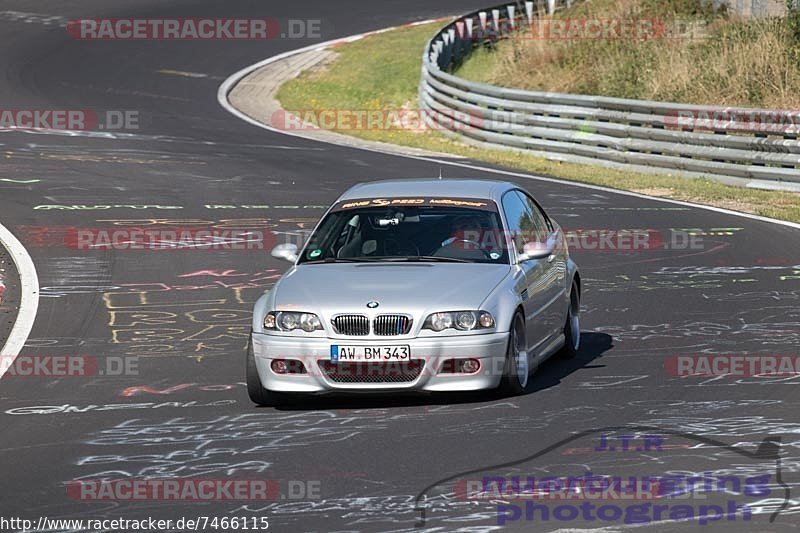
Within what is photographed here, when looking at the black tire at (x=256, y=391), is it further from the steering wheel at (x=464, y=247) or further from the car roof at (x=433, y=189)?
the car roof at (x=433, y=189)

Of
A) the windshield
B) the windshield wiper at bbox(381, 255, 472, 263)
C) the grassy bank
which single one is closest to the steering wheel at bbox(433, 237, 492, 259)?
the windshield

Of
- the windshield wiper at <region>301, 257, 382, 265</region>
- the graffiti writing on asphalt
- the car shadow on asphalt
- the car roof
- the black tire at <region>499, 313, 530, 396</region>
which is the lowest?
the car shadow on asphalt

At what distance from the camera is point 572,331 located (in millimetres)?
12461

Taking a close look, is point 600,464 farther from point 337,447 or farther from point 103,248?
point 103,248

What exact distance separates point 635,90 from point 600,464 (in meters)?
22.5

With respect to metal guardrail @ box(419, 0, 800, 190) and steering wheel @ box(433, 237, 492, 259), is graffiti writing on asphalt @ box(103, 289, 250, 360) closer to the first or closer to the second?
steering wheel @ box(433, 237, 492, 259)

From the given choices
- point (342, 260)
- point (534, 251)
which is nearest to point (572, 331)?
point (534, 251)

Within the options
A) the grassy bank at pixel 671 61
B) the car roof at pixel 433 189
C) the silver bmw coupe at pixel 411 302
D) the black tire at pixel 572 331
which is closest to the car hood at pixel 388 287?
the silver bmw coupe at pixel 411 302

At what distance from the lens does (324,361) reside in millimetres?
10336

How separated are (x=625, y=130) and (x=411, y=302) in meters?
16.4

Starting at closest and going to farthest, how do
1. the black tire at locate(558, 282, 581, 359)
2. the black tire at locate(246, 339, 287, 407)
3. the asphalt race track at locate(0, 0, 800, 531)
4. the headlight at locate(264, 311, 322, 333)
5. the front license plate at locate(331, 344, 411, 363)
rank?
the asphalt race track at locate(0, 0, 800, 531) < the front license plate at locate(331, 344, 411, 363) < the headlight at locate(264, 311, 322, 333) < the black tire at locate(246, 339, 287, 407) < the black tire at locate(558, 282, 581, 359)

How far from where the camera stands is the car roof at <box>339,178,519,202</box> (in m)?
11.9

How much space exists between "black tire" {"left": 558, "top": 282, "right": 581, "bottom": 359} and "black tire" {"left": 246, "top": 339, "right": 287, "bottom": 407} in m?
2.72

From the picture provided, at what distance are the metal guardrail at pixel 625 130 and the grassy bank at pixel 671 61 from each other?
7.84 feet
